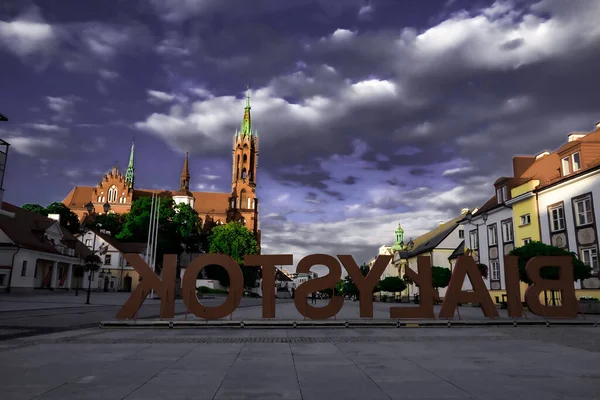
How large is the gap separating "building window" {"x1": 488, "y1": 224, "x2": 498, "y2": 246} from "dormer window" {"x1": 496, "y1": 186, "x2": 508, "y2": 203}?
2757 mm

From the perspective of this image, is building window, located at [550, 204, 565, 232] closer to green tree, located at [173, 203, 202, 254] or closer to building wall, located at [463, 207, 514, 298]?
building wall, located at [463, 207, 514, 298]

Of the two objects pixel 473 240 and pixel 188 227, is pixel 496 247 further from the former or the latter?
pixel 188 227

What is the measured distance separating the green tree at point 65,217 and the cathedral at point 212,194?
13.6 metres

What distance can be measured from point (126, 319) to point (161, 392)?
11927 millimetres

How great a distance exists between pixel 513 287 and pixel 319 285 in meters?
8.55

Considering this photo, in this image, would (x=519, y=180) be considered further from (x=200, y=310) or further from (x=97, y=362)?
(x=97, y=362)

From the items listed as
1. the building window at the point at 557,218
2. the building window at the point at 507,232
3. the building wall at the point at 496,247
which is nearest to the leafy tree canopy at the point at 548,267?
the building window at the point at 557,218

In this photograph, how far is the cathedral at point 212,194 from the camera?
96.3 m

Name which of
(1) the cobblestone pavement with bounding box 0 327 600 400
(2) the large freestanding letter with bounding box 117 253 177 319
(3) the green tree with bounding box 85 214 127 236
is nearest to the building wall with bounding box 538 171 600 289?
(1) the cobblestone pavement with bounding box 0 327 600 400

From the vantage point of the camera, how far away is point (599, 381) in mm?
6977

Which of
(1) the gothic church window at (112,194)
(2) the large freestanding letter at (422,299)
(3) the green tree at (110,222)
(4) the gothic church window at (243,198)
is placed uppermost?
(4) the gothic church window at (243,198)

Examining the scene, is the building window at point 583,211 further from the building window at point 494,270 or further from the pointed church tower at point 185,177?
the pointed church tower at point 185,177

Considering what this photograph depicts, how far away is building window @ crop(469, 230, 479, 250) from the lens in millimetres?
46578

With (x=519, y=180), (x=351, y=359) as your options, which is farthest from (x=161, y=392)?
(x=519, y=180)
